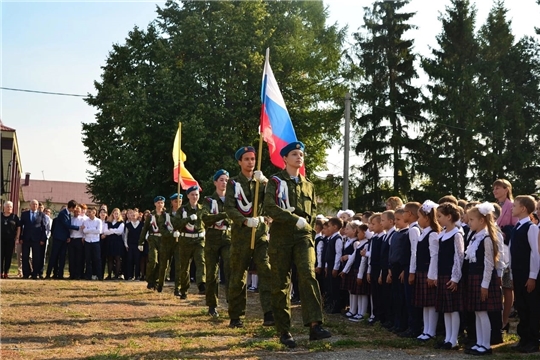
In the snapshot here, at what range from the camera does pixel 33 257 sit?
22.3m

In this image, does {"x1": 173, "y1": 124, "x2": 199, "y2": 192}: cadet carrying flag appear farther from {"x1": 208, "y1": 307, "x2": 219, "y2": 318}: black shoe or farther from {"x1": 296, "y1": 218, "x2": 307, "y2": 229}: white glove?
{"x1": 296, "y1": 218, "x2": 307, "y2": 229}: white glove

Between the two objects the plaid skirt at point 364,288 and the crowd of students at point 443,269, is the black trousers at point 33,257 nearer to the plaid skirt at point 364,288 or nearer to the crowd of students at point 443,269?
the crowd of students at point 443,269

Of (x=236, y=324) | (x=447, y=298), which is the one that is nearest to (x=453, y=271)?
(x=447, y=298)

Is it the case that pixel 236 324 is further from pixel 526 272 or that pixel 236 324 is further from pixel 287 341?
pixel 526 272

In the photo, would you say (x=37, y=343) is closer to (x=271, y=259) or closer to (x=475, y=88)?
(x=271, y=259)

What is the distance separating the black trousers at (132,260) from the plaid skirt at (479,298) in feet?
52.8

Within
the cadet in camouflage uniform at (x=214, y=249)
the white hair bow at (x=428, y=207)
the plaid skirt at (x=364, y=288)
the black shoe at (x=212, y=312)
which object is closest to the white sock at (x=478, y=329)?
the white hair bow at (x=428, y=207)

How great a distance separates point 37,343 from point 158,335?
159cm

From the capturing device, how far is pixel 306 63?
4097cm

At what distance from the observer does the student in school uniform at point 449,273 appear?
911 centimetres

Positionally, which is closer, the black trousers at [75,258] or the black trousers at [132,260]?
the black trousers at [75,258]

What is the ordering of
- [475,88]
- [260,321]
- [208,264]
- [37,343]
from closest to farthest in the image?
[37,343] < [260,321] < [208,264] < [475,88]

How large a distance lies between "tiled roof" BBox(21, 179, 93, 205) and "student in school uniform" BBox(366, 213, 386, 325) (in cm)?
10135

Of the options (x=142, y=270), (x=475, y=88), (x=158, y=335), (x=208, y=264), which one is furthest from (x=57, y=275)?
(x=475, y=88)
